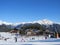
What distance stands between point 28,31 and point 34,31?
1034mm

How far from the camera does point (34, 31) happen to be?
21.5 m

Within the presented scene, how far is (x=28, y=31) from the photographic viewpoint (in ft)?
68.7
